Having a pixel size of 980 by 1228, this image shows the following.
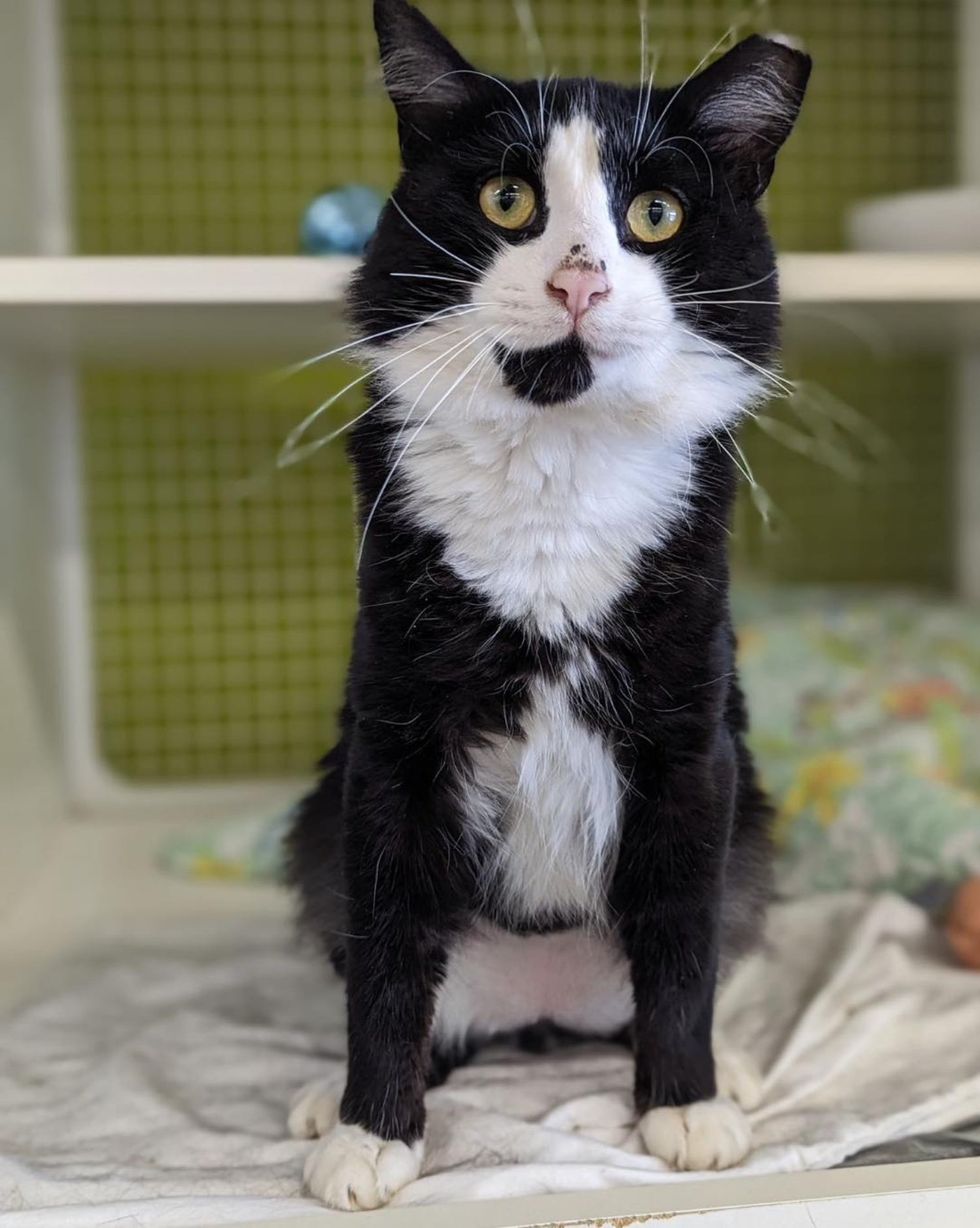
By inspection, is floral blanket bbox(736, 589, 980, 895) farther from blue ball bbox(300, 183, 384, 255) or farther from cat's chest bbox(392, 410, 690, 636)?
blue ball bbox(300, 183, 384, 255)

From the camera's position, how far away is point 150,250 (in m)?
1.56

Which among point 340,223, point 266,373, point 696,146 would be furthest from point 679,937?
point 266,373

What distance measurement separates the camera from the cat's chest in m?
0.64

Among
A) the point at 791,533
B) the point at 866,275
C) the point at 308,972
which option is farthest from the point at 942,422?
the point at 308,972

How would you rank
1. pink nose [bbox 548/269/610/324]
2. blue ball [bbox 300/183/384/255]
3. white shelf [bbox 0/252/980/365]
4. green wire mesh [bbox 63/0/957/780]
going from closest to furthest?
pink nose [bbox 548/269/610/324] → white shelf [bbox 0/252/980/365] → blue ball [bbox 300/183/384/255] → green wire mesh [bbox 63/0/957/780]

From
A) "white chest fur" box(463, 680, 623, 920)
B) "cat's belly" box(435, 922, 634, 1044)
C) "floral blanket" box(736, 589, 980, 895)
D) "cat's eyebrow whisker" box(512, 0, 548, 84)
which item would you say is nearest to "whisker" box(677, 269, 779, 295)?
"white chest fur" box(463, 680, 623, 920)

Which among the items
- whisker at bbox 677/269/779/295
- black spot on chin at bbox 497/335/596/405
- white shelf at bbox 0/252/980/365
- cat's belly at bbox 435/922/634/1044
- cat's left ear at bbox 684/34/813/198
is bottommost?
cat's belly at bbox 435/922/634/1044

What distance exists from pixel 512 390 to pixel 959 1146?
0.52 metres

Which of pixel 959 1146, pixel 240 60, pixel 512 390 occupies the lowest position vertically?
pixel 959 1146

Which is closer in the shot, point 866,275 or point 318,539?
point 866,275

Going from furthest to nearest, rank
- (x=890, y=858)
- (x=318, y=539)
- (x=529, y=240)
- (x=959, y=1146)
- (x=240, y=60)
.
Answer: (x=318, y=539)
(x=240, y=60)
(x=890, y=858)
(x=959, y=1146)
(x=529, y=240)

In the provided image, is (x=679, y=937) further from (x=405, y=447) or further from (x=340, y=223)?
(x=340, y=223)

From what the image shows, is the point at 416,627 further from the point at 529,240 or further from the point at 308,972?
the point at 308,972

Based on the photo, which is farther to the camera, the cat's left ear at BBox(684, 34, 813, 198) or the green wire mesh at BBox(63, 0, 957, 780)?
the green wire mesh at BBox(63, 0, 957, 780)
